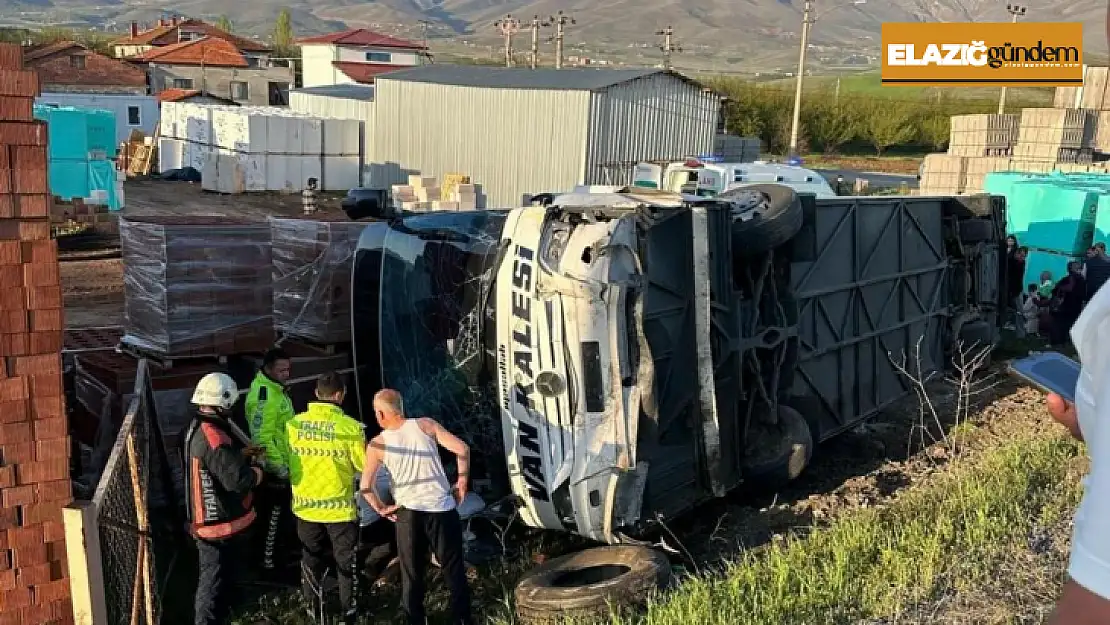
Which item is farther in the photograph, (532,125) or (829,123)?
(829,123)

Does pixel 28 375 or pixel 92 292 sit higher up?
pixel 28 375

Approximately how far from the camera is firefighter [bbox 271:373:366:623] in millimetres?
5418

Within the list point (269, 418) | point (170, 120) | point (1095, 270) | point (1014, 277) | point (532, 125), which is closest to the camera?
point (269, 418)

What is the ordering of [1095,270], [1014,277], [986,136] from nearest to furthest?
[1095,270], [1014,277], [986,136]

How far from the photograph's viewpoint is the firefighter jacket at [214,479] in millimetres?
5293

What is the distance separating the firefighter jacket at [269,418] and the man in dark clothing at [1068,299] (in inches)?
391

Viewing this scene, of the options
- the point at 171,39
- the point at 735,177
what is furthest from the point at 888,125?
the point at 171,39

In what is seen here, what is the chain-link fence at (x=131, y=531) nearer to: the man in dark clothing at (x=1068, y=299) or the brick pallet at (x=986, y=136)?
the man in dark clothing at (x=1068, y=299)

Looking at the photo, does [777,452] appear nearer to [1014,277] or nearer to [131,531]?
[131,531]

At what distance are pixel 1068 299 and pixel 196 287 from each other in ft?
33.4

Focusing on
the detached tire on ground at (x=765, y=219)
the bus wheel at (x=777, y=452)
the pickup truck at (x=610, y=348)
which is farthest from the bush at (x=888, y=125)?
the bus wheel at (x=777, y=452)

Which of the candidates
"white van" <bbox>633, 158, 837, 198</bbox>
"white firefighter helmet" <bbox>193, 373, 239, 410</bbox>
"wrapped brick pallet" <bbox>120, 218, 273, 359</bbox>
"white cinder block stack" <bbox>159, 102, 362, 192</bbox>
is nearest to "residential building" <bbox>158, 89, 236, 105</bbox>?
"white cinder block stack" <bbox>159, 102, 362, 192</bbox>

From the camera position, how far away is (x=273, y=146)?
97.3 feet
